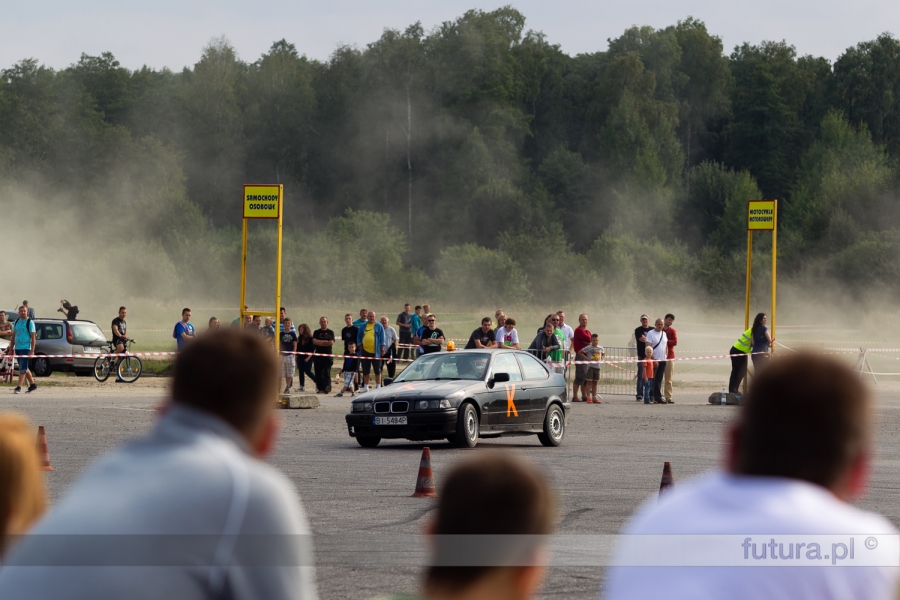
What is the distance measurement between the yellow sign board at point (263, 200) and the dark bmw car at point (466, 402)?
19.6 ft

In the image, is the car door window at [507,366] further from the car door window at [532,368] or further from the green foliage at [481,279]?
the green foliage at [481,279]

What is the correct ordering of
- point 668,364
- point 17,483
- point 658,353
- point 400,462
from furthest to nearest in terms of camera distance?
1. point 668,364
2. point 658,353
3. point 400,462
4. point 17,483

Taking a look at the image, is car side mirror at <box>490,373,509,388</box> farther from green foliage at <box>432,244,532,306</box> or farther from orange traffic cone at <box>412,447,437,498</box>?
green foliage at <box>432,244,532,306</box>

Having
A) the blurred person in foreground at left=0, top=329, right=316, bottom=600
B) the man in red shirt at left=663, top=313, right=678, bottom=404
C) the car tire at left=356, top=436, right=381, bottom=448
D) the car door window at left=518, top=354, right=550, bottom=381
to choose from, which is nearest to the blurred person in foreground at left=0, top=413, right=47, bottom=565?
the blurred person in foreground at left=0, top=329, right=316, bottom=600

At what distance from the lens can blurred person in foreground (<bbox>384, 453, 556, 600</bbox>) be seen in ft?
8.01

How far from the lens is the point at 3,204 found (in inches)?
3378

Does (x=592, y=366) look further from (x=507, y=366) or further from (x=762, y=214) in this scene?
(x=507, y=366)

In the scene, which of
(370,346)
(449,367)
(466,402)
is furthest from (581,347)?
(466,402)

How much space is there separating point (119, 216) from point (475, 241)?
2744cm

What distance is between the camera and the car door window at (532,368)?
17984 millimetres

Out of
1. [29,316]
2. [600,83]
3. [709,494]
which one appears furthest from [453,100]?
[709,494]

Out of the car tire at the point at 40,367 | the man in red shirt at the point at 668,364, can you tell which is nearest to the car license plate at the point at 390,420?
the man in red shirt at the point at 668,364

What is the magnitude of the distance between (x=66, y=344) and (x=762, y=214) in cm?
1906

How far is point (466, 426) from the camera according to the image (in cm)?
1669
